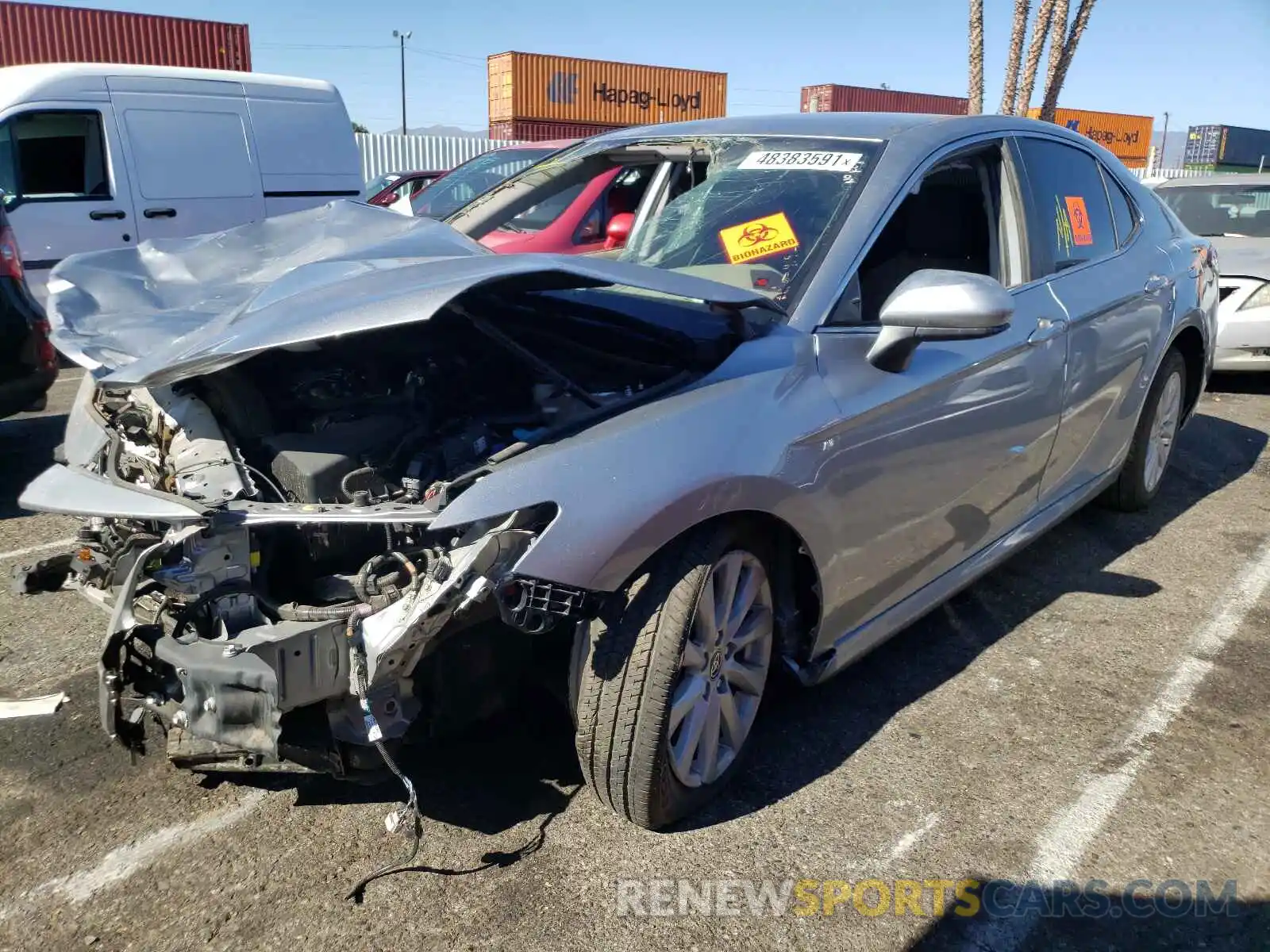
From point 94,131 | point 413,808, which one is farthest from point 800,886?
point 94,131

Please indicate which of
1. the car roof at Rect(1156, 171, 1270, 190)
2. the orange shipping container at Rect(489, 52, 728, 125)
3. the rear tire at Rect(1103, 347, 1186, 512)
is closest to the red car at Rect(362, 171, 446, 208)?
the car roof at Rect(1156, 171, 1270, 190)

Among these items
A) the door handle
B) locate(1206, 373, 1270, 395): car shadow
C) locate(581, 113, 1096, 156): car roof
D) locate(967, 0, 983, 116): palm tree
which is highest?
locate(967, 0, 983, 116): palm tree

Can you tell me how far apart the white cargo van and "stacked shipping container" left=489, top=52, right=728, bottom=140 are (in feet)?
70.2

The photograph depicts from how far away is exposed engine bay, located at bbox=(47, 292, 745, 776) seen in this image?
2.04m

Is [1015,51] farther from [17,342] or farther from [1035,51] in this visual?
[17,342]

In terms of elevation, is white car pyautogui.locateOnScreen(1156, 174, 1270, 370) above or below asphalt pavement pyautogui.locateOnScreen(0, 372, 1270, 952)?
above

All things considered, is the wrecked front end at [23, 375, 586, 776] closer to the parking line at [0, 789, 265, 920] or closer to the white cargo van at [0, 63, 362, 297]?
the parking line at [0, 789, 265, 920]

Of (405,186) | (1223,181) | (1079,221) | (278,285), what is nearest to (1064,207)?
(1079,221)

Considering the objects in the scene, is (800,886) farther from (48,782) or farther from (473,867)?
(48,782)

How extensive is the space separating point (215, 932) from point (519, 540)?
1.06 metres

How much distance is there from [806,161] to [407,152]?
24095mm

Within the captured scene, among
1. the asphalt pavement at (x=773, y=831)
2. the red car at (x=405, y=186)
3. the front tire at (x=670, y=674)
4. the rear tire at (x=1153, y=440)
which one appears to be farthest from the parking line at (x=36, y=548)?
the red car at (x=405, y=186)

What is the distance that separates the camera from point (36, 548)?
4266mm

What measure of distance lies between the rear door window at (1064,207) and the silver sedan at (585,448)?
0.04 m
